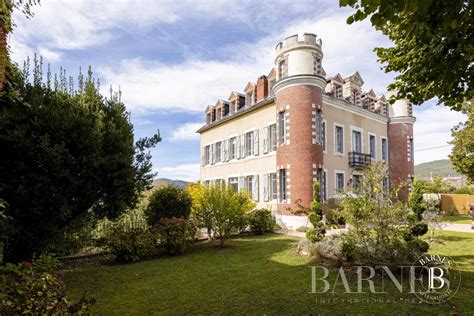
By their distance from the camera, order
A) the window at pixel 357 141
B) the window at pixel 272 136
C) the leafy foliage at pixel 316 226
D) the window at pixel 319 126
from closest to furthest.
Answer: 1. the leafy foliage at pixel 316 226
2. the window at pixel 319 126
3. the window at pixel 272 136
4. the window at pixel 357 141

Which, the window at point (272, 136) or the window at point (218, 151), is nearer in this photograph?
the window at point (272, 136)

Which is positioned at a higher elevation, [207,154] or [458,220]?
[207,154]

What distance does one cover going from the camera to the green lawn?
5242mm

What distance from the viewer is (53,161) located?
6578 mm

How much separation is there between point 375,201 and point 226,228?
6.02 metres

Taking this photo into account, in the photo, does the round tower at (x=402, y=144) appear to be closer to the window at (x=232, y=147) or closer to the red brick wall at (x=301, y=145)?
Result: the red brick wall at (x=301, y=145)

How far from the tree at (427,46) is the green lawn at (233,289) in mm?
3883

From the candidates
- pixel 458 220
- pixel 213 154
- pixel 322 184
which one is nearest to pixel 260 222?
pixel 322 184

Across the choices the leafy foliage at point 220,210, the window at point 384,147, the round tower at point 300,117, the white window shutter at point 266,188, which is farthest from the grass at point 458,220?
the leafy foliage at point 220,210

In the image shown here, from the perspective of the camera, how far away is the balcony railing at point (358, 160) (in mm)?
21047

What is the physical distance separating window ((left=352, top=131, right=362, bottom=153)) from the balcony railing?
1.76ft

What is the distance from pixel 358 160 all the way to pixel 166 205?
14566 mm

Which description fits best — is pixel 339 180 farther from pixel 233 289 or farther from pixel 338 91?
pixel 233 289

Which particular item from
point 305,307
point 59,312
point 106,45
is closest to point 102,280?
point 59,312
